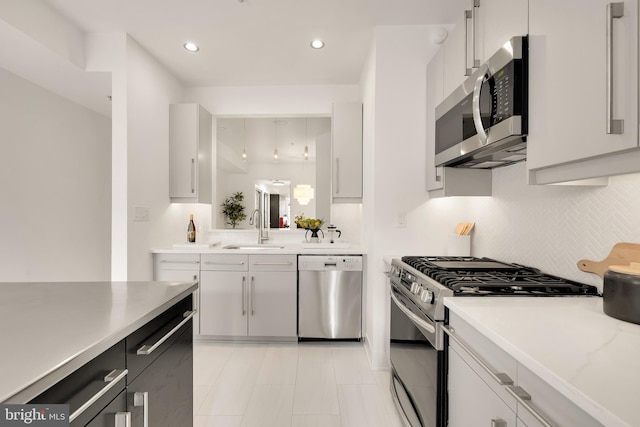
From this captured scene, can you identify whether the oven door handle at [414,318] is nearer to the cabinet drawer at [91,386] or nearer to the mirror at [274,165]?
the cabinet drawer at [91,386]

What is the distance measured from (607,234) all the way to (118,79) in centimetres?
336

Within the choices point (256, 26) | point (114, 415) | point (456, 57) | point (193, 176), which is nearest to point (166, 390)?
point (114, 415)

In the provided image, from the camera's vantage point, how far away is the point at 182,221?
139 inches

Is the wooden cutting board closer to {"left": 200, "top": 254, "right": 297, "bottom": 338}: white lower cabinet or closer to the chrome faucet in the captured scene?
{"left": 200, "top": 254, "right": 297, "bottom": 338}: white lower cabinet

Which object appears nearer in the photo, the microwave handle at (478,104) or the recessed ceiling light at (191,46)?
the microwave handle at (478,104)

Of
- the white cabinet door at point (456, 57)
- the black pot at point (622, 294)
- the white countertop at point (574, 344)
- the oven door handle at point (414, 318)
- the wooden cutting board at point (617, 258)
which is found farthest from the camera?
the white cabinet door at point (456, 57)

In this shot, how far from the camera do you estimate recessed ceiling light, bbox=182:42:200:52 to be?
282 centimetres

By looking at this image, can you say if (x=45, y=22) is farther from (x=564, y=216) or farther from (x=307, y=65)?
(x=564, y=216)

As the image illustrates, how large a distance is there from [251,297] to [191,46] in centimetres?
234

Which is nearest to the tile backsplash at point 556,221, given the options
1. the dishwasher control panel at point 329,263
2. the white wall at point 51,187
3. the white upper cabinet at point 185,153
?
the dishwasher control panel at point 329,263

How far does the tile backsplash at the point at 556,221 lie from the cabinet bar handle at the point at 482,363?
639 millimetres

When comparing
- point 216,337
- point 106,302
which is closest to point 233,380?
point 216,337

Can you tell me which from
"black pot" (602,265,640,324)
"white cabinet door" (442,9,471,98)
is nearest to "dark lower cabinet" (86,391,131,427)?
"black pot" (602,265,640,324)

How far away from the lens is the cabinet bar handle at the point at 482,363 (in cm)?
86
